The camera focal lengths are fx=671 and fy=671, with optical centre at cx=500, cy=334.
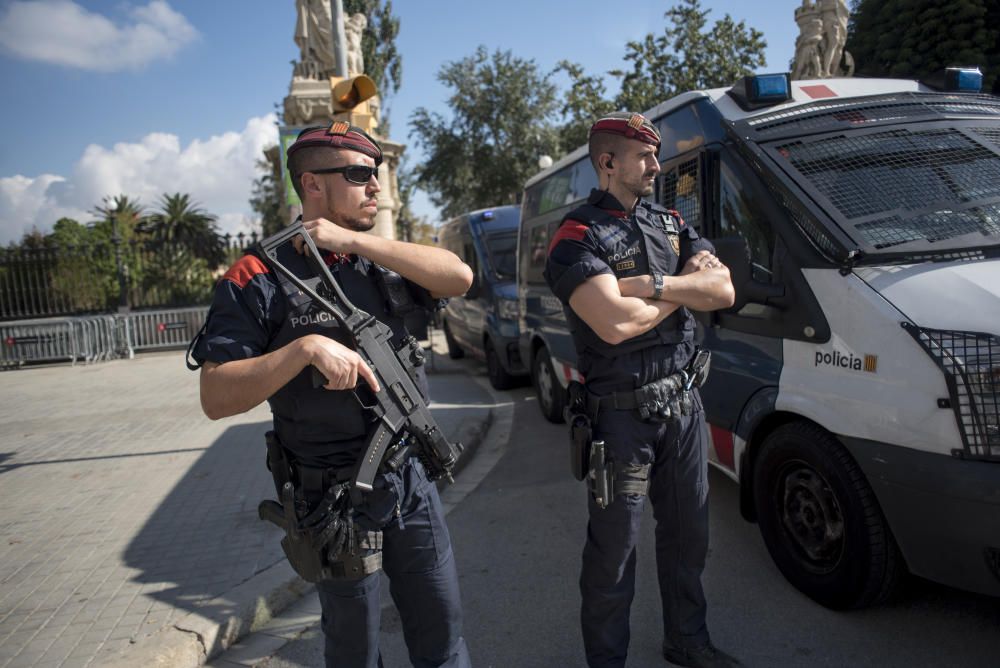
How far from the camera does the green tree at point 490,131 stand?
22.2 metres

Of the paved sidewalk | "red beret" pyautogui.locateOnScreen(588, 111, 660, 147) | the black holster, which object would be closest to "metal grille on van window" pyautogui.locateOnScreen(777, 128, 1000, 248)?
"red beret" pyautogui.locateOnScreen(588, 111, 660, 147)

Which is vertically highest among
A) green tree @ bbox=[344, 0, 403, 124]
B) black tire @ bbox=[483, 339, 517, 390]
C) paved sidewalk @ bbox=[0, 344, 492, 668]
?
green tree @ bbox=[344, 0, 403, 124]

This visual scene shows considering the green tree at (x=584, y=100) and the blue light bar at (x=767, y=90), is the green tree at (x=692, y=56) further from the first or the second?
the blue light bar at (x=767, y=90)

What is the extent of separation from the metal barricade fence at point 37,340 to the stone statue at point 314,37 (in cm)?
815

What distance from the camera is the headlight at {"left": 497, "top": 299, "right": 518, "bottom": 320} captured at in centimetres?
817

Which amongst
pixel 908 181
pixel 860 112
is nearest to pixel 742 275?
pixel 908 181

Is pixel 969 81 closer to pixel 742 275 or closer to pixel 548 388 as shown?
pixel 742 275

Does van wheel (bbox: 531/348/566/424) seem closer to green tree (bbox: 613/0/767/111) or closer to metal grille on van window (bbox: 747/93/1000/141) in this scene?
metal grille on van window (bbox: 747/93/1000/141)

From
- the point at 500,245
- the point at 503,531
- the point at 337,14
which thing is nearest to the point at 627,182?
the point at 503,531

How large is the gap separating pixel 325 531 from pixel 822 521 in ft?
7.07

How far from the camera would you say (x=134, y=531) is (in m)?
4.33

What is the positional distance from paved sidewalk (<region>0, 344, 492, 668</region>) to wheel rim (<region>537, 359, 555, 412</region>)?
2.20 ft

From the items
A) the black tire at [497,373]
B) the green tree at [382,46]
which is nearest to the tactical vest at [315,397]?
the black tire at [497,373]

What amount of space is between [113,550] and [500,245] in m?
6.44
